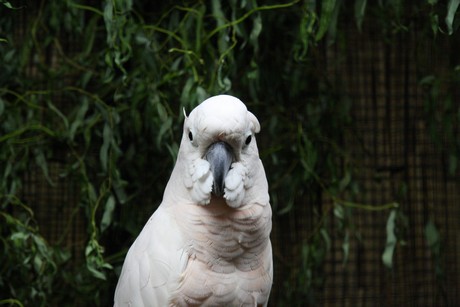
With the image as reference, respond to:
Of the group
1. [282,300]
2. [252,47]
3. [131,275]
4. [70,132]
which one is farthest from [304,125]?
[131,275]

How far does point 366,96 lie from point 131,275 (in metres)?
1.24

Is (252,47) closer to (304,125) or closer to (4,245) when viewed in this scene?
(304,125)

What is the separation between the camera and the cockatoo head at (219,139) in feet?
5.06

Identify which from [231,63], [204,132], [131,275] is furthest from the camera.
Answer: [231,63]

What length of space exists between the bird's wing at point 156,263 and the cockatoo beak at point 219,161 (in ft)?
0.63

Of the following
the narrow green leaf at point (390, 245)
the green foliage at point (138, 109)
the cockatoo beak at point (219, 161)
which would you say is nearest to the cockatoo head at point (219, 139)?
the cockatoo beak at point (219, 161)

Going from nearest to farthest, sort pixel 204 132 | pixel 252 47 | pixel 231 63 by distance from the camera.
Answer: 1. pixel 204 132
2. pixel 231 63
3. pixel 252 47

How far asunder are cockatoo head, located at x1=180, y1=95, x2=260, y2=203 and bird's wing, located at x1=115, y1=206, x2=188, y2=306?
0.15m

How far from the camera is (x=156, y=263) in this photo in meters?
1.69

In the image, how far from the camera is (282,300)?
2.40 meters

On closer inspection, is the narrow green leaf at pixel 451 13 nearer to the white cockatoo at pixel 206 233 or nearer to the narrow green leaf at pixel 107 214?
the white cockatoo at pixel 206 233

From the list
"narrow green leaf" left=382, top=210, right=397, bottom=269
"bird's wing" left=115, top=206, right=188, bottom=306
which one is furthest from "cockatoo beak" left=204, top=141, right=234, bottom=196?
"narrow green leaf" left=382, top=210, right=397, bottom=269

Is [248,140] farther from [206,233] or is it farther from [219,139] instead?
[206,233]

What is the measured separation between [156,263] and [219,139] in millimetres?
332
